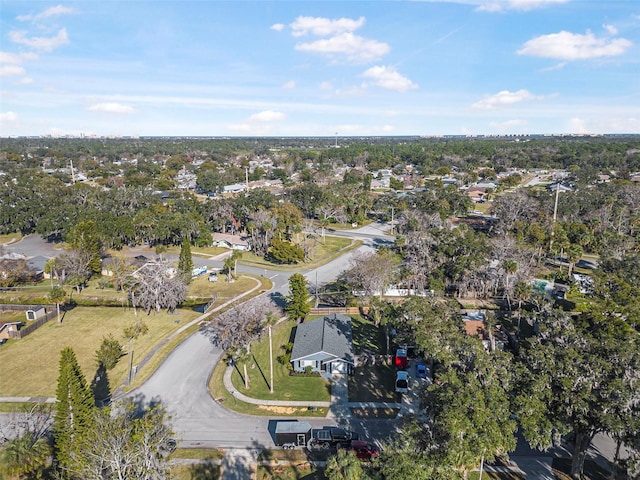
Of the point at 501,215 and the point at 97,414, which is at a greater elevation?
the point at 501,215

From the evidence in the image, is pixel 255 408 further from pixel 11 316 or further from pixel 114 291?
pixel 11 316

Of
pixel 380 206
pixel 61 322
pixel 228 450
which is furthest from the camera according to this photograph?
pixel 380 206

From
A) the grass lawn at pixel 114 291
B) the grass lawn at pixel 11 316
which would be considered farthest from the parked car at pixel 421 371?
the grass lawn at pixel 11 316

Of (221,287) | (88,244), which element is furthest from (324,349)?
(88,244)

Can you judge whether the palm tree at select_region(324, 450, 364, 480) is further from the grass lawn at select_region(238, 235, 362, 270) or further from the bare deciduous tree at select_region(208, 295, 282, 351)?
the grass lawn at select_region(238, 235, 362, 270)

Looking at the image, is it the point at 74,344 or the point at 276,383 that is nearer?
the point at 276,383

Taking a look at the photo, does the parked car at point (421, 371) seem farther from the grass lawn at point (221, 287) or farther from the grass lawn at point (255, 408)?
the grass lawn at point (221, 287)

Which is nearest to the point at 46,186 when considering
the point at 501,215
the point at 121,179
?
the point at 121,179

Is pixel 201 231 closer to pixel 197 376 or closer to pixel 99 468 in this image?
pixel 197 376
